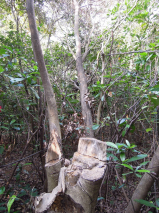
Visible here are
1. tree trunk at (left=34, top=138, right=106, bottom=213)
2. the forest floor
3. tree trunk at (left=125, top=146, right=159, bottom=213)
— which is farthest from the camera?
the forest floor

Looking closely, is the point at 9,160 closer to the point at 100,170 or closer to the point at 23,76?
the point at 23,76

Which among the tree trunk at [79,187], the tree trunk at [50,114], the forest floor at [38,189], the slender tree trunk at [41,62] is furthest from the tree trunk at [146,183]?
the slender tree trunk at [41,62]

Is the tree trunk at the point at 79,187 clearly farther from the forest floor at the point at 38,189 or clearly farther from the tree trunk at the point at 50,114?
the forest floor at the point at 38,189

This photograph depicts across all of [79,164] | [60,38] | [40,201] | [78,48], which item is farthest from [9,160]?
[60,38]

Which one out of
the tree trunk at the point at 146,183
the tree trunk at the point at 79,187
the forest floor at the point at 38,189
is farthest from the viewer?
the forest floor at the point at 38,189

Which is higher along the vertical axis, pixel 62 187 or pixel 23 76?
pixel 23 76

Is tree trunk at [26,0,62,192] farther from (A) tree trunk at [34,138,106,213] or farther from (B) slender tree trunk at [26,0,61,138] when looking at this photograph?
(A) tree trunk at [34,138,106,213]

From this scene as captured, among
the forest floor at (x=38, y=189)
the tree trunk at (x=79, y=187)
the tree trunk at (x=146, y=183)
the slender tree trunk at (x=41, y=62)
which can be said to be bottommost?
the forest floor at (x=38, y=189)

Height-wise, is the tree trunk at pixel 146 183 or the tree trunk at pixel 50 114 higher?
the tree trunk at pixel 50 114

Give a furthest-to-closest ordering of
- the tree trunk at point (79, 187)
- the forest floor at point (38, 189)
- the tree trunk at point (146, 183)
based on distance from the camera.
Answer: the forest floor at point (38, 189) → the tree trunk at point (146, 183) → the tree trunk at point (79, 187)

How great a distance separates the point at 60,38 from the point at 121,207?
13.4ft

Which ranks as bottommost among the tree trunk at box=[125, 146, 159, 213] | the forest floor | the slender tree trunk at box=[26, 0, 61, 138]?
the forest floor

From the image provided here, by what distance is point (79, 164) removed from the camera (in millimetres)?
847

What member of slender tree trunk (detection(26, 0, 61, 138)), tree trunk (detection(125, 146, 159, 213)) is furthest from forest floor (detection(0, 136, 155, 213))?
slender tree trunk (detection(26, 0, 61, 138))
